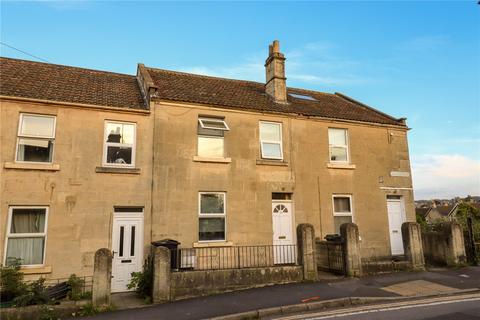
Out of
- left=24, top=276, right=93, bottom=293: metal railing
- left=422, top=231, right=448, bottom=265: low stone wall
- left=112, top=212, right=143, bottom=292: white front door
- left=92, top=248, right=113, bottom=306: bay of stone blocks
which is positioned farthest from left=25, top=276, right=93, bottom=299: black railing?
left=422, top=231, right=448, bottom=265: low stone wall

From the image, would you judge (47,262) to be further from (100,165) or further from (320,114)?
(320,114)

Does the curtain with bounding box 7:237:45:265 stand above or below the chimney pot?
below

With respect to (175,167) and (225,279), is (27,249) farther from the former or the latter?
(225,279)

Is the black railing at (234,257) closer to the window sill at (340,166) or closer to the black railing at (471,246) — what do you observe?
the window sill at (340,166)

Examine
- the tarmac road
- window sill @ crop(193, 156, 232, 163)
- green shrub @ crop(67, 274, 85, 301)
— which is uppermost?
window sill @ crop(193, 156, 232, 163)

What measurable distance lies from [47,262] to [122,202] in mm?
2694

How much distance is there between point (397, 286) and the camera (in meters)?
9.88

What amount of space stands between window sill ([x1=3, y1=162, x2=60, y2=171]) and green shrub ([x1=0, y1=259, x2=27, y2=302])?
2.88 meters

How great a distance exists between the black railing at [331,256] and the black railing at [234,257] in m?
1.06

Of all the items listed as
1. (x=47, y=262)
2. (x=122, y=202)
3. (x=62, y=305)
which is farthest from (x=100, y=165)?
(x=62, y=305)

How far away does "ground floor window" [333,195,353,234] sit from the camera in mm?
13836

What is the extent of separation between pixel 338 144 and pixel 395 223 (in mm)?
4334

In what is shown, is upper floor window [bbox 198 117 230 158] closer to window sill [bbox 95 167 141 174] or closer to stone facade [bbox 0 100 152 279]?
stone facade [bbox 0 100 152 279]

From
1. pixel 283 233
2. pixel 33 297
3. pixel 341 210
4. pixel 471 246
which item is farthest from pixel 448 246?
pixel 33 297
